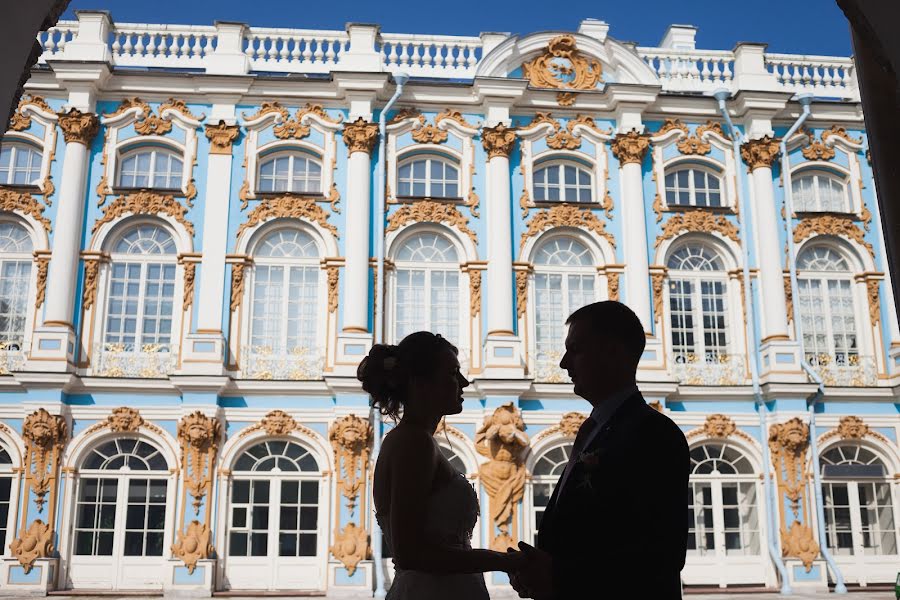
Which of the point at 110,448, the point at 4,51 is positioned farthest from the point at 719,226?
the point at 4,51

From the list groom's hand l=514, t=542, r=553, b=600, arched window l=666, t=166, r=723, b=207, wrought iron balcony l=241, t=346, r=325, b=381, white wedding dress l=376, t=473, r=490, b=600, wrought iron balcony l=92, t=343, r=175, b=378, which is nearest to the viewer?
groom's hand l=514, t=542, r=553, b=600

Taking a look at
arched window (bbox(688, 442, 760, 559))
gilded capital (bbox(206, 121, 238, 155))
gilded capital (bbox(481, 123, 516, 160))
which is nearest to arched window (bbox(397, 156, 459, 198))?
gilded capital (bbox(481, 123, 516, 160))

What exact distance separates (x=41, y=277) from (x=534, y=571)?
52.4 ft

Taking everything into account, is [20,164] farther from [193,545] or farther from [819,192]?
[819,192]

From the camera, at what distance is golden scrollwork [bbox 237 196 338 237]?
17328 mm

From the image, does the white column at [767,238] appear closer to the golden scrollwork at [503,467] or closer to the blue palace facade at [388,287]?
the blue palace facade at [388,287]

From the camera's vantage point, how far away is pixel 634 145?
18.1 meters

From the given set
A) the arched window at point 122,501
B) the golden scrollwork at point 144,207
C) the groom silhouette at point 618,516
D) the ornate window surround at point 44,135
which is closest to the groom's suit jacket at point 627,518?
the groom silhouette at point 618,516

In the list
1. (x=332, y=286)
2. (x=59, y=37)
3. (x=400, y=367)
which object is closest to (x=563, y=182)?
(x=332, y=286)

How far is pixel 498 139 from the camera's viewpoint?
58.6ft

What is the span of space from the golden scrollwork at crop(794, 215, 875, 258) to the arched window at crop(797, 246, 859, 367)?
15.0 inches

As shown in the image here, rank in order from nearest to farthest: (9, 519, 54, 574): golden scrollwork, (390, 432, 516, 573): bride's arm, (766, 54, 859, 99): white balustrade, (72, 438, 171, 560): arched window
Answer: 1. (390, 432, 516, 573): bride's arm
2. (9, 519, 54, 574): golden scrollwork
3. (72, 438, 171, 560): arched window
4. (766, 54, 859, 99): white balustrade

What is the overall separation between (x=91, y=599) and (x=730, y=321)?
12182mm

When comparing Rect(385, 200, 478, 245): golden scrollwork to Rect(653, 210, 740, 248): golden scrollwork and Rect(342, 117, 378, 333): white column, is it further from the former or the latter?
Rect(653, 210, 740, 248): golden scrollwork
